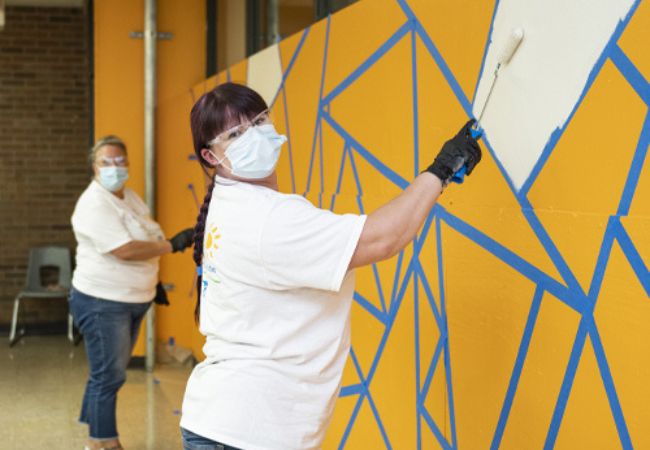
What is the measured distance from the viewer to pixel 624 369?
1455 mm

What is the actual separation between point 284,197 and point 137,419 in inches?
128

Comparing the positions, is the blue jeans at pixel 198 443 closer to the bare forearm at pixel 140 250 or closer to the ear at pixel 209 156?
the ear at pixel 209 156

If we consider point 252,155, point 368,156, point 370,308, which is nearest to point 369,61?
point 368,156

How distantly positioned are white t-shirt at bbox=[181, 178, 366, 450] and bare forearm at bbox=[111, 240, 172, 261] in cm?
196

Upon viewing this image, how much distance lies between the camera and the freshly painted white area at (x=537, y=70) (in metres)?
1.55

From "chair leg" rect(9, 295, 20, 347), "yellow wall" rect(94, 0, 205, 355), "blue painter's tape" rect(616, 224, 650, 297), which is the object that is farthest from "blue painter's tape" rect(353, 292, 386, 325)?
"chair leg" rect(9, 295, 20, 347)

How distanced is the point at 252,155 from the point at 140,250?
2.04 meters

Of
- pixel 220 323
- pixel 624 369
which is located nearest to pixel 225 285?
pixel 220 323

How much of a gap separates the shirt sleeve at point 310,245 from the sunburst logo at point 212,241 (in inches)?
5.5

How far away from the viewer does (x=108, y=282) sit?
359cm

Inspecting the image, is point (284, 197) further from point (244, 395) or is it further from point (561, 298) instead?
point (561, 298)

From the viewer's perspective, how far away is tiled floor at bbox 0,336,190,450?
164 inches

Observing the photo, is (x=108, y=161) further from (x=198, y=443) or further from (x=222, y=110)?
(x=198, y=443)

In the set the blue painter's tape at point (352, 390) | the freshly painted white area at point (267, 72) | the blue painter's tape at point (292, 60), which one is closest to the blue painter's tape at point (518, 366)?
the blue painter's tape at point (352, 390)
